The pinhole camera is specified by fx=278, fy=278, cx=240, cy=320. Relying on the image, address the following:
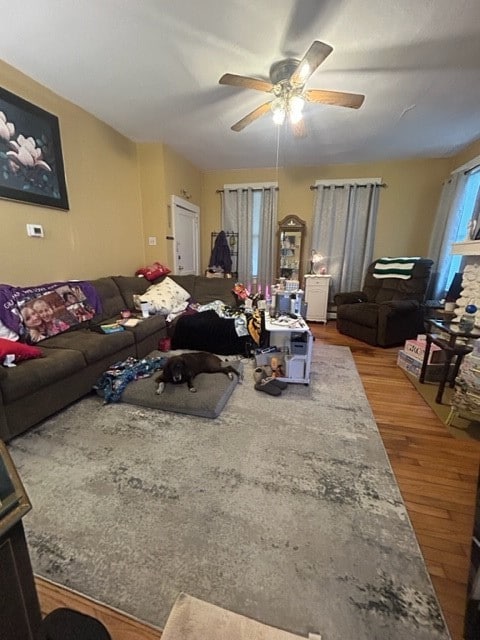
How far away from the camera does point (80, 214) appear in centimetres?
306

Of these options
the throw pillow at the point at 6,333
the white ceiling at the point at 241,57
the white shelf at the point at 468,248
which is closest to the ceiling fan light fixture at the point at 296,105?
the white ceiling at the point at 241,57

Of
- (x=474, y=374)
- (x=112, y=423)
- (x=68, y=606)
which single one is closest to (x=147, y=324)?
(x=112, y=423)

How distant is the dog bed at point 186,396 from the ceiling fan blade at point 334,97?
2.38 meters

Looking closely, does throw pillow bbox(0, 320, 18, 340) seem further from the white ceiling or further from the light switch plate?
the white ceiling

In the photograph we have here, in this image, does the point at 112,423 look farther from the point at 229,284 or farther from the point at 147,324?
the point at 229,284

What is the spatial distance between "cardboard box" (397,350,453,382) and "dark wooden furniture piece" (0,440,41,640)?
10.00 feet

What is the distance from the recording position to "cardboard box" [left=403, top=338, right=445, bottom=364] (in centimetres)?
272

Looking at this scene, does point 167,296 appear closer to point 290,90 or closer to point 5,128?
point 5,128

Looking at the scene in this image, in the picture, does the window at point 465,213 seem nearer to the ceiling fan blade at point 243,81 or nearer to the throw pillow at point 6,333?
the ceiling fan blade at point 243,81

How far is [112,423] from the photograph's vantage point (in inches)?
76.6

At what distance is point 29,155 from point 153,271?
70.2 inches

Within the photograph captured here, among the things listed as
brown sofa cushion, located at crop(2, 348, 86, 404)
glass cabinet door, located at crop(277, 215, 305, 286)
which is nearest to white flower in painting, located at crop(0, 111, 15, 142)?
brown sofa cushion, located at crop(2, 348, 86, 404)

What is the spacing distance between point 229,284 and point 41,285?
7.12 feet

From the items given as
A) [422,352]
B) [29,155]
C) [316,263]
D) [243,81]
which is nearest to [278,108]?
[243,81]
